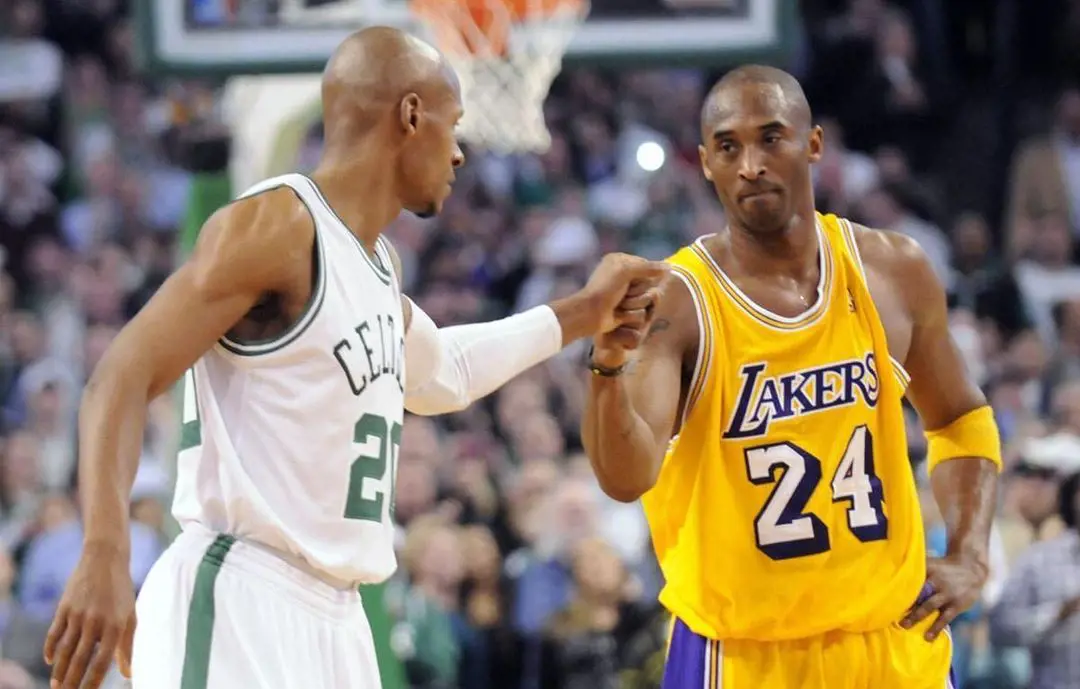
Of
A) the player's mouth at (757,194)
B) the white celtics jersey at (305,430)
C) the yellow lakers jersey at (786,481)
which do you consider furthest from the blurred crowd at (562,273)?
the white celtics jersey at (305,430)

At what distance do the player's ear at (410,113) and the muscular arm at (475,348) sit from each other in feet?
1.78

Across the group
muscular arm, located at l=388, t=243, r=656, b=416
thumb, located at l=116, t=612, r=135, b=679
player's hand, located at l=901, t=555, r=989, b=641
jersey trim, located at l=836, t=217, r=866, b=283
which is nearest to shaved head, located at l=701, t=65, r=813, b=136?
jersey trim, located at l=836, t=217, r=866, b=283

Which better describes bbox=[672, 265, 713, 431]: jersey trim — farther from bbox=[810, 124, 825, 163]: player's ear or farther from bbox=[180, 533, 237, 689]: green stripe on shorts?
bbox=[180, 533, 237, 689]: green stripe on shorts

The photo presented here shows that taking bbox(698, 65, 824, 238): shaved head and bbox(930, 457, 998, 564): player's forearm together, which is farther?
bbox(930, 457, 998, 564): player's forearm

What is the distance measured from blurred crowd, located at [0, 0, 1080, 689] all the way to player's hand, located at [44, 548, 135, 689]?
187 inches

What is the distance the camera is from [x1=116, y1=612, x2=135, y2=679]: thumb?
3519 mm

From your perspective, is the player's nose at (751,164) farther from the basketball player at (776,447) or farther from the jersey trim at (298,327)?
the jersey trim at (298,327)

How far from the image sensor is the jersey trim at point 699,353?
4.88 meters

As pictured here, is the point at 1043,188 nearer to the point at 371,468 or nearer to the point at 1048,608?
the point at 1048,608

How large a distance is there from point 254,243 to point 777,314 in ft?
5.62

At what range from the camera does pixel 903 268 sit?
17.0ft

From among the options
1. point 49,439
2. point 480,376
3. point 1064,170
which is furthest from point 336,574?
point 1064,170

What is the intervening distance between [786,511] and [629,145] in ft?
28.4

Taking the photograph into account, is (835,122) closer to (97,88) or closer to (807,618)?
(97,88)
